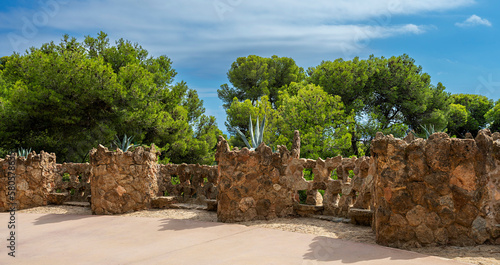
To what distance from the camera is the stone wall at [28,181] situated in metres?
10.5

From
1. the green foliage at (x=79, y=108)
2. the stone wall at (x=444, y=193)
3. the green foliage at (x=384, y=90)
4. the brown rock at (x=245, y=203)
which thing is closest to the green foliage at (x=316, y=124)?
the green foliage at (x=384, y=90)

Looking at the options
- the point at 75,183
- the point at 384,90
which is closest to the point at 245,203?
the point at 75,183

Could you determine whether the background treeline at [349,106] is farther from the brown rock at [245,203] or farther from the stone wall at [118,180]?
the brown rock at [245,203]

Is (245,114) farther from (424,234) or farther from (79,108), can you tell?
(424,234)

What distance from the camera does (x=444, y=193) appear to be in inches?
201

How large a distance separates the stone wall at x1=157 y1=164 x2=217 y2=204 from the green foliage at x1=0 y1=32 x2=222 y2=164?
20.7 feet

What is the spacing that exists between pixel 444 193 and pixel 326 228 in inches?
83.7

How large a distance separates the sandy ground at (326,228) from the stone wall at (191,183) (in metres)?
0.85

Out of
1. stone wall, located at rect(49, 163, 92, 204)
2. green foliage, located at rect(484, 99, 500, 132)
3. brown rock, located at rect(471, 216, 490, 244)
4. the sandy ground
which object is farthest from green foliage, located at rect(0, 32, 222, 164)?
green foliage, located at rect(484, 99, 500, 132)

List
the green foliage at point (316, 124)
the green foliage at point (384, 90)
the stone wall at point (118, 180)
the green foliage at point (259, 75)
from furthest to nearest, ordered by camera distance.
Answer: the green foliage at point (259, 75)
the green foliage at point (384, 90)
the green foliage at point (316, 124)
the stone wall at point (118, 180)

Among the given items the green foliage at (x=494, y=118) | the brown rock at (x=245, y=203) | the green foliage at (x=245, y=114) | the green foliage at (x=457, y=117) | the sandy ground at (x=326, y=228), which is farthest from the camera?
the green foliage at (x=494, y=118)

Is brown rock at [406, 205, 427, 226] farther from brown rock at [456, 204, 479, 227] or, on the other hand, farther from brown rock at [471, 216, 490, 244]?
brown rock at [471, 216, 490, 244]

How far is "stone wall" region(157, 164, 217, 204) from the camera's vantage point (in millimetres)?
9748

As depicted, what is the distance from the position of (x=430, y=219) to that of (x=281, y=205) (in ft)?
10.1
